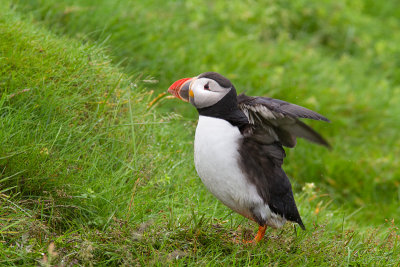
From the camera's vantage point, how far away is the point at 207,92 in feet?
10.4

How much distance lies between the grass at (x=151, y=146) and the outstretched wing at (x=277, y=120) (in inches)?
26.1

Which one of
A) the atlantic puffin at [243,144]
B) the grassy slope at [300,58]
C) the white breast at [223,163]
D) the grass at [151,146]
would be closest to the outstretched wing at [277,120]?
the atlantic puffin at [243,144]

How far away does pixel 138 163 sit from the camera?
12.6 feet

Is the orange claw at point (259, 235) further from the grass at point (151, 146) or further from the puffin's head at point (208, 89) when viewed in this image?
the puffin's head at point (208, 89)

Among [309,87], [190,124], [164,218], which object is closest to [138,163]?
[164,218]

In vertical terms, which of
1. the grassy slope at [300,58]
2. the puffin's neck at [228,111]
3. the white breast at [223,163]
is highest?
the puffin's neck at [228,111]

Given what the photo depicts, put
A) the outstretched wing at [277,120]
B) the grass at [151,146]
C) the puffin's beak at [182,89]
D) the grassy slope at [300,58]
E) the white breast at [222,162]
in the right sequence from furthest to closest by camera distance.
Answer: the grassy slope at [300,58] → the puffin's beak at [182,89] → the grass at [151,146] → the white breast at [222,162] → the outstretched wing at [277,120]

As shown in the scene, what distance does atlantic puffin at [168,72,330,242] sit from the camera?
3.06 metres

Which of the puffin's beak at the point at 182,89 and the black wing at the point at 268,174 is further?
the puffin's beak at the point at 182,89

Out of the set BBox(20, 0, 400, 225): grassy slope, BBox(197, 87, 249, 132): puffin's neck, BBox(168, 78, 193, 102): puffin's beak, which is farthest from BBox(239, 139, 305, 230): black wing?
BBox(20, 0, 400, 225): grassy slope

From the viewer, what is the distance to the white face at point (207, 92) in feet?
10.4

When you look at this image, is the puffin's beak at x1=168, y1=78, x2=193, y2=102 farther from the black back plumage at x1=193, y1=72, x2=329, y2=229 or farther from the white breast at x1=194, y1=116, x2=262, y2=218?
the white breast at x1=194, y1=116, x2=262, y2=218

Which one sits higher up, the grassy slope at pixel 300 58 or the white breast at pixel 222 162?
the white breast at pixel 222 162

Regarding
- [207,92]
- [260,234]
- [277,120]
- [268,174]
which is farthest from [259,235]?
[207,92]
